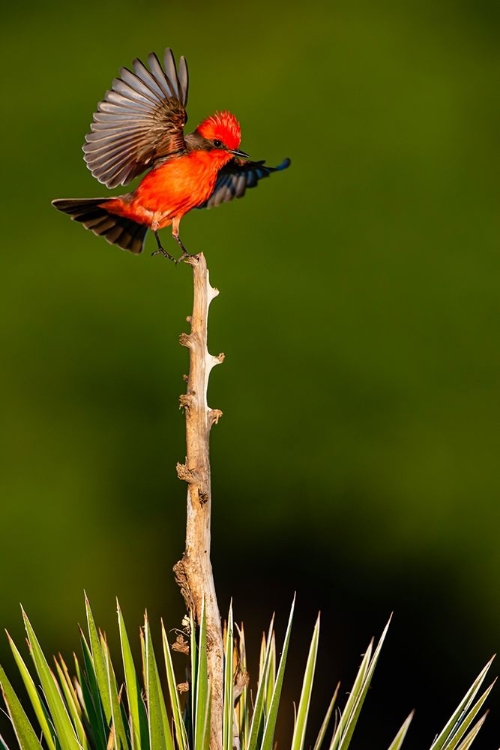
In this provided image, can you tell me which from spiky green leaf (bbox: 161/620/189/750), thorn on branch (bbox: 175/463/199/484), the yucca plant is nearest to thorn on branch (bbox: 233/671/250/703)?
the yucca plant

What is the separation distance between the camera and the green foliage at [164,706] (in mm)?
1553

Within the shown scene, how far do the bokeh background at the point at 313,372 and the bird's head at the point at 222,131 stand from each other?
64.3 inches

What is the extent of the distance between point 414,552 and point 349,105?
201 cm

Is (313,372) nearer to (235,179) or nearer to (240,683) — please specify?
(235,179)

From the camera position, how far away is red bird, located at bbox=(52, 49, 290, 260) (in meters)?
2.51

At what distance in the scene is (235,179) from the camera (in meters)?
3.08

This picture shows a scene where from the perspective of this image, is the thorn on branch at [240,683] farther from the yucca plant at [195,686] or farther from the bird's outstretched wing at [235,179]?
the bird's outstretched wing at [235,179]

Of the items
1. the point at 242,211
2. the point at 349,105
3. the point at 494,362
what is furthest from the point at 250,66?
the point at 494,362

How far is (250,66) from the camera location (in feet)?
15.4

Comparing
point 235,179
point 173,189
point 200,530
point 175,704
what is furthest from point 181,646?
point 235,179

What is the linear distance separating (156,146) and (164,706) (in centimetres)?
155

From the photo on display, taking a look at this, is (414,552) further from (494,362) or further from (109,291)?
(109,291)

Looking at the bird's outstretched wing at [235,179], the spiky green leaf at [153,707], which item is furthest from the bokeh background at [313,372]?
the spiky green leaf at [153,707]

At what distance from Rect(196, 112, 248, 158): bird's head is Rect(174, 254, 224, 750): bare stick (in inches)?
36.2
